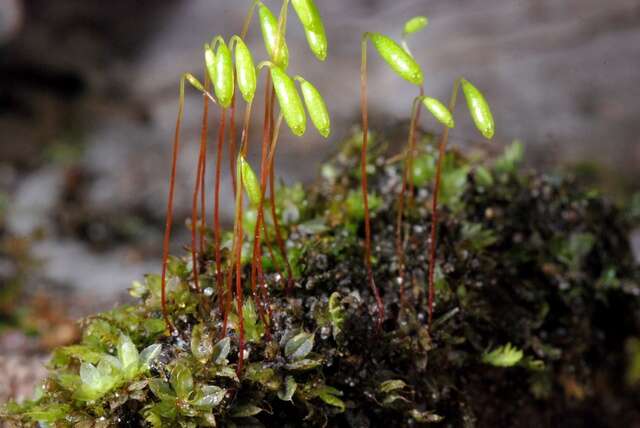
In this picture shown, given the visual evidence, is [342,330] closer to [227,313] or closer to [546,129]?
[227,313]

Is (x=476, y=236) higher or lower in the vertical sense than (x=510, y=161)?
lower

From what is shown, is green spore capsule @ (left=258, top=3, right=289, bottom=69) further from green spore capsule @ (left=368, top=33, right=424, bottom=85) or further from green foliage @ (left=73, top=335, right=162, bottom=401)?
green foliage @ (left=73, top=335, right=162, bottom=401)

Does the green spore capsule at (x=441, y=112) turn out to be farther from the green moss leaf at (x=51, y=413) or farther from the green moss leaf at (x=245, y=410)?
the green moss leaf at (x=51, y=413)

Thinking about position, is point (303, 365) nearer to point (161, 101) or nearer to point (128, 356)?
point (128, 356)

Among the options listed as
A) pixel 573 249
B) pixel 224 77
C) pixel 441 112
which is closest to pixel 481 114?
pixel 441 112

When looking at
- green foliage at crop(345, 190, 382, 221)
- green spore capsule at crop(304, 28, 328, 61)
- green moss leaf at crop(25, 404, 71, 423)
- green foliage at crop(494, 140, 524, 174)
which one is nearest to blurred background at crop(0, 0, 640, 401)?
green foliage at crop(494, 140, 524, 174)
